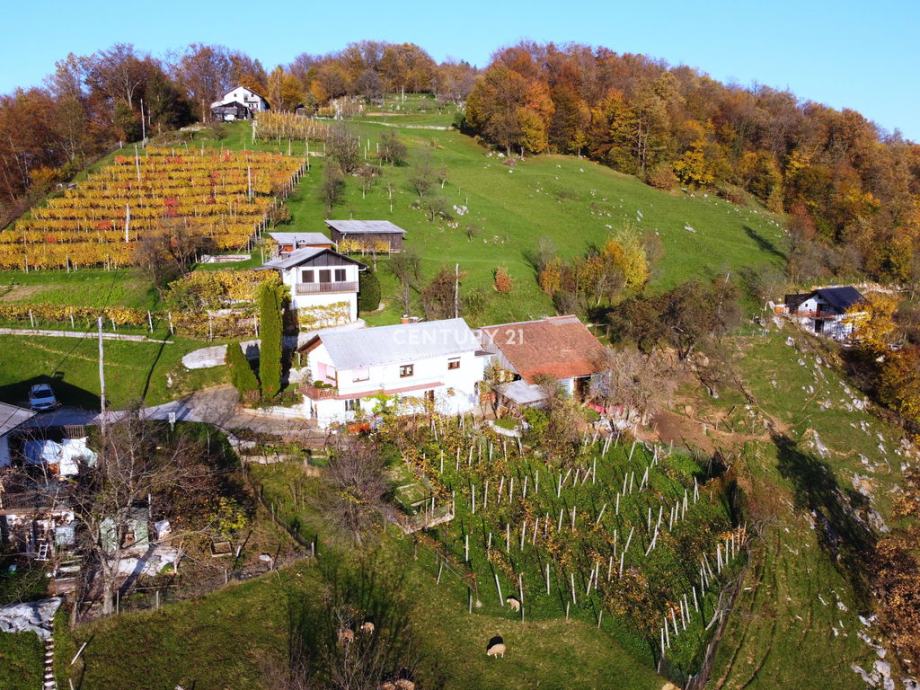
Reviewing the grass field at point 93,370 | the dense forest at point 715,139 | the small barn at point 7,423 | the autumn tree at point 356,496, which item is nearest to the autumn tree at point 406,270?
the grass field at point 93,370

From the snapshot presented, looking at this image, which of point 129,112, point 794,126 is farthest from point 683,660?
point 794,126

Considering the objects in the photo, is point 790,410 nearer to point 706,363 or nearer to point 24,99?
point 706,363

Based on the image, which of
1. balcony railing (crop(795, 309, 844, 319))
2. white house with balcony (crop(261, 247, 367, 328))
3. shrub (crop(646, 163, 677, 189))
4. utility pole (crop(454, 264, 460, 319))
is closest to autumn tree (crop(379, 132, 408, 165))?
utility pole (crop(454, 264, 460, 319))

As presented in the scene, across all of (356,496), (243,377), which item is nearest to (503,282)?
(243,377)

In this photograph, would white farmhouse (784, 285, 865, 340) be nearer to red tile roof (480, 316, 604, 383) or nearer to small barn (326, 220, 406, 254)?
red tile roof (480, 316, 604, 383)

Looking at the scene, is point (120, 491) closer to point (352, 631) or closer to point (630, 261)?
point (352, 631)
